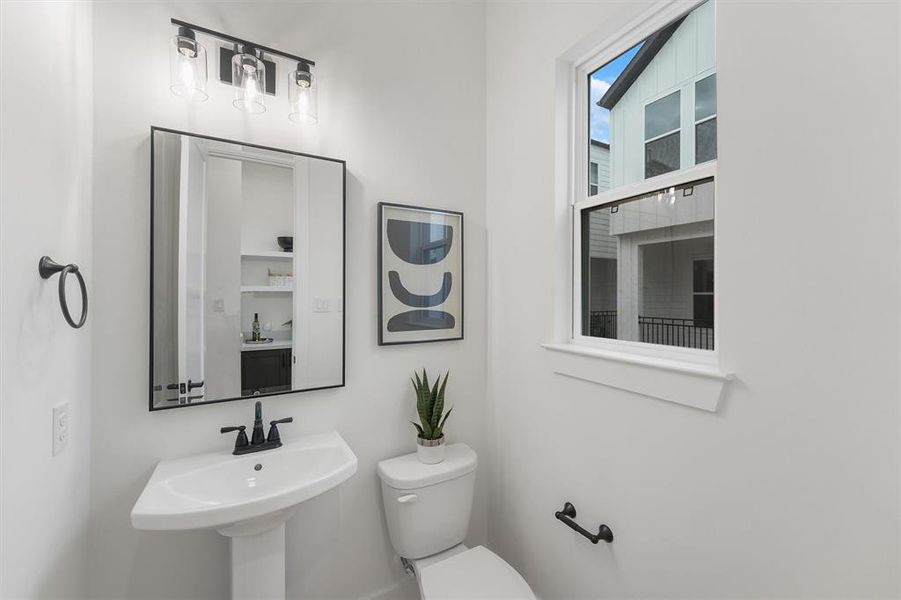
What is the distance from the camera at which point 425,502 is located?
1.55m

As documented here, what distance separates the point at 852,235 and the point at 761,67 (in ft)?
A: 1.51

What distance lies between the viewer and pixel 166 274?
1288 mm

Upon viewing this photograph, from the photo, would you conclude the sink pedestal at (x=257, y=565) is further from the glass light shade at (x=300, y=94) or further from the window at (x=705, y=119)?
the window at (x=705, y=119)

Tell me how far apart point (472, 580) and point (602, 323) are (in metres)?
1.08

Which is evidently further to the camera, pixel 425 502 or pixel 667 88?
pixel 425 502

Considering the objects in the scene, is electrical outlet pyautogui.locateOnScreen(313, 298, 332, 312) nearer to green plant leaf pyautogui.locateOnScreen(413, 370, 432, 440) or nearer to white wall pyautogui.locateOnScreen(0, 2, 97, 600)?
green plant leaf pyautogui.locateOnScreen(413, 370, 432, 440)

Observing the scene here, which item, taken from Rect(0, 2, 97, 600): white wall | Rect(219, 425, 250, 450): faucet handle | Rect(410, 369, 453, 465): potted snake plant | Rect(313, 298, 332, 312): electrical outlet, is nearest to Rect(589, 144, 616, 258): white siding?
Rect(410, 369, 453, 465): potted snake plant

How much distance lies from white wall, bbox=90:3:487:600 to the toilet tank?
0.41 feet

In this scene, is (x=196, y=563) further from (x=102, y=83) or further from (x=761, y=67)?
(x=761, y=67)

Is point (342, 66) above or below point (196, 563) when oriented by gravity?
above

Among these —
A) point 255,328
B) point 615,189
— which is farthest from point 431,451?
point 615,189

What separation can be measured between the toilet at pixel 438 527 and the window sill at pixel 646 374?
2.12 feet

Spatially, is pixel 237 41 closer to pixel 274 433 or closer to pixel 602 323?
pixel 274 433

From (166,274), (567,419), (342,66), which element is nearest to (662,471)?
(567,419)
